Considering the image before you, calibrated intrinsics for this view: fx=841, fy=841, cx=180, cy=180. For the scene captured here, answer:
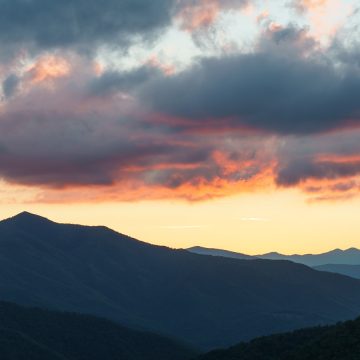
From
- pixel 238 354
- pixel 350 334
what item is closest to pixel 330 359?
pixel 350 334

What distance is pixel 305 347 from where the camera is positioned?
468ft

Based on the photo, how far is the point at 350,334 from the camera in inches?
5374

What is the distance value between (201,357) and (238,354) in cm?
906

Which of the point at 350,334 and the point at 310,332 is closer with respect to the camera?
the point at 350,334

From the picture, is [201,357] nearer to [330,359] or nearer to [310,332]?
[310,332]

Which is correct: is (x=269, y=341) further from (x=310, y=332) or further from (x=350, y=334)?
(x=350, y=334)

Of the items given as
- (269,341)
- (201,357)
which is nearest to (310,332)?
(269,341)

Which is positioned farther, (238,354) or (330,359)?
(238,354)

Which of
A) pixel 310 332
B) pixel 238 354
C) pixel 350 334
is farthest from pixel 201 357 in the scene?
pixel 350 334

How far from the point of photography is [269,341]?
550 ft

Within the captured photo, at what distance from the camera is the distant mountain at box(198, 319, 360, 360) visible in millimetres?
131250

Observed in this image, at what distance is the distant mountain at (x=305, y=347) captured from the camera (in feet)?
431

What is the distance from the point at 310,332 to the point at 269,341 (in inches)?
357

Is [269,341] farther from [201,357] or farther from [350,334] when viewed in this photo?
[350,334]
